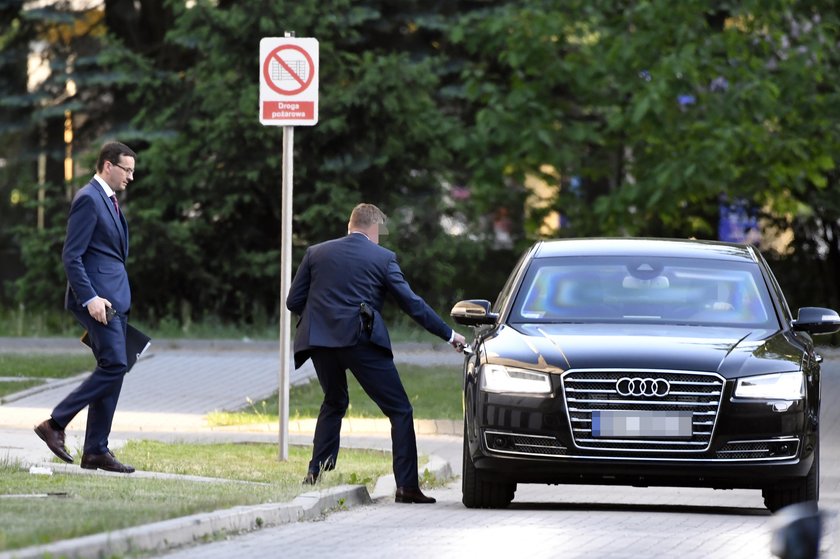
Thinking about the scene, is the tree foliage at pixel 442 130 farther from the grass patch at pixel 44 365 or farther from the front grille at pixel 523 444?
the front grille at pixel 523 444

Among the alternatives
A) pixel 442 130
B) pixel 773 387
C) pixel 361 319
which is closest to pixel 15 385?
pixel 361 319

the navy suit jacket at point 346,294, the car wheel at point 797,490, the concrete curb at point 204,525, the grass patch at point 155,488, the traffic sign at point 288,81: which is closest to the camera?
the concrete curb at point 204,525

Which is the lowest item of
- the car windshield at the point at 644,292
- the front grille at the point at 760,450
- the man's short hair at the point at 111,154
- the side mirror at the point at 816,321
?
the front grille at the point at 760,450

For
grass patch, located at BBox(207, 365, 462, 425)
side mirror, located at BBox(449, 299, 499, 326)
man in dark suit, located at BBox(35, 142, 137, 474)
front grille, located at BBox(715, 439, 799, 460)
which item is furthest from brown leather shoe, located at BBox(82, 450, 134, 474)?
grass patch, located at BBox(207, 365, 462, 425)

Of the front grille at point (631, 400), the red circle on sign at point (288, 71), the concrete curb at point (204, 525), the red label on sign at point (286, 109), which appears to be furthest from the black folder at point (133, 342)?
the front grille at point (631, 400)

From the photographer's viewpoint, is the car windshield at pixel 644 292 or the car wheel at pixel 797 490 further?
the car windshield at pixel 644 292

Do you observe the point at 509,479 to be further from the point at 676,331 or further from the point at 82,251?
the point at 82,251

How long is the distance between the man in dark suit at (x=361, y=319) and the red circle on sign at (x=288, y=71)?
1.60 meters

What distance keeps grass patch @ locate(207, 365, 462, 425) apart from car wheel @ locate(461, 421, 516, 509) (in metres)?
5.48

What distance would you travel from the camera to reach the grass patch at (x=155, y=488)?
8.55m

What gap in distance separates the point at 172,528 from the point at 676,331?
3599mm

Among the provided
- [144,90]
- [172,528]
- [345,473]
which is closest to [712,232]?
[144,90]

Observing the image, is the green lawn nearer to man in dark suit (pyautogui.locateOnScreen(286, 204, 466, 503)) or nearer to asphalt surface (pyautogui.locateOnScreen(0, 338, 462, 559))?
asphalt surface (pyautogui.locateOnScreen(0, 338, 462, 559))

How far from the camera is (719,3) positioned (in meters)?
29.2
